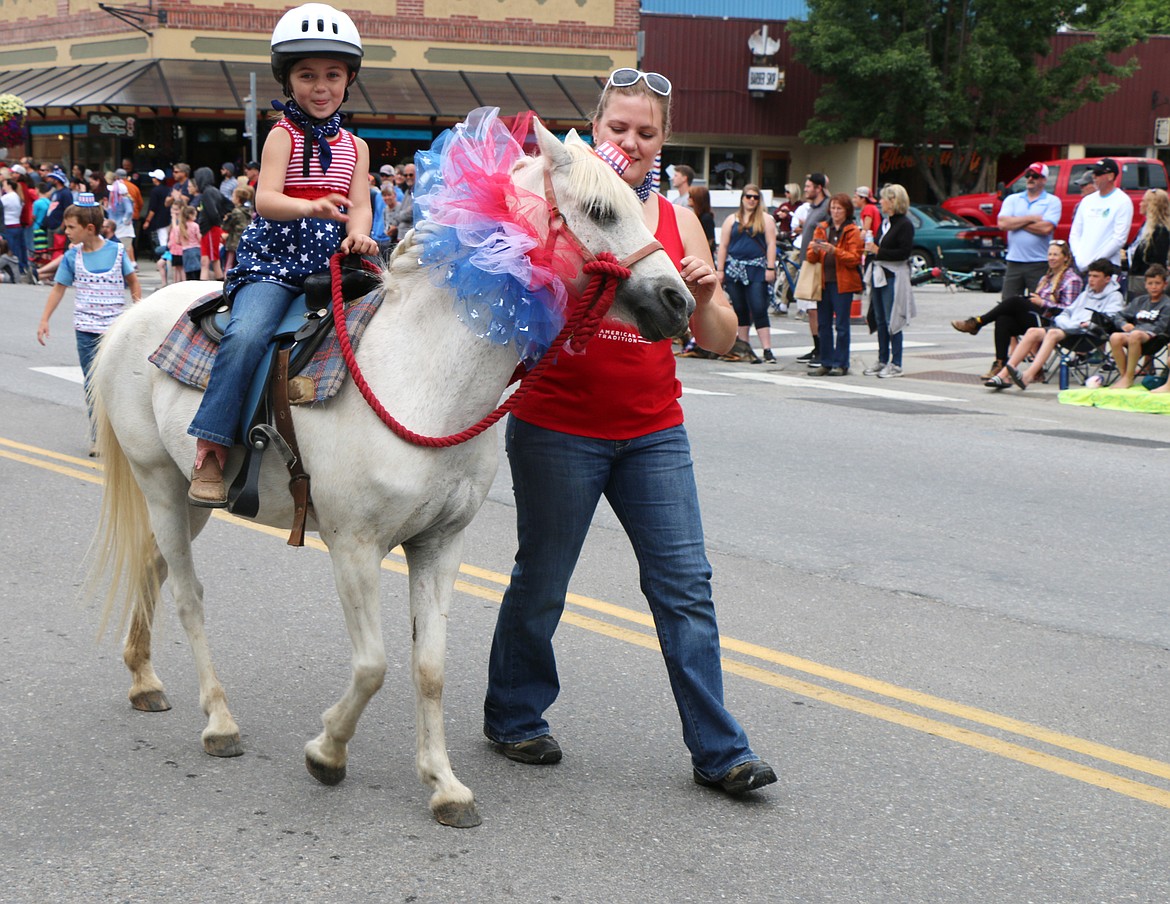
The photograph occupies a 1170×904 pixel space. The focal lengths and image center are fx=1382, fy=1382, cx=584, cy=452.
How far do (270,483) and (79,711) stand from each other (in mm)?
1300

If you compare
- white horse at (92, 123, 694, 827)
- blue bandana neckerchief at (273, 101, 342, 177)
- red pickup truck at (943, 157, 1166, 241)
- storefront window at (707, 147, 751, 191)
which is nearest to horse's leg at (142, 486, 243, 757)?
white horse at (92, 123, 694, 827)

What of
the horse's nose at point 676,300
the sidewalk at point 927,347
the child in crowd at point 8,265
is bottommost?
the sidewalk at point 927,347

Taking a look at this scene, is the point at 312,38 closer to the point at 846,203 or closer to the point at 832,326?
the point at 846,203

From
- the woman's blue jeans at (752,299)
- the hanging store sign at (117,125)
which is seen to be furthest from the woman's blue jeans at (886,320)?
the hanging store sign at (117,125)

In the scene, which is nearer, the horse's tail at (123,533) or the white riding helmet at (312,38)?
the white riding helmet at (312,38)

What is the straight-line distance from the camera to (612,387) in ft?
13.6

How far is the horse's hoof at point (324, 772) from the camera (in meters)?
4.21

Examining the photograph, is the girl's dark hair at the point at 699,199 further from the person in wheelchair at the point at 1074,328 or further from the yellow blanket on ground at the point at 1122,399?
the yellow blanket on ground at the point at 1122,399

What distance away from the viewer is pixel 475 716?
16.1 ft

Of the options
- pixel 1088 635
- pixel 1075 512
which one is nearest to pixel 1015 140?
pixel 1075 512

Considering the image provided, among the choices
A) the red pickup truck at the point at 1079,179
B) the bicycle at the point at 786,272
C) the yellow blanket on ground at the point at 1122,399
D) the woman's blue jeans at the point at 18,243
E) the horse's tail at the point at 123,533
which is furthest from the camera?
the woman's blue jeans at the point at 18,243

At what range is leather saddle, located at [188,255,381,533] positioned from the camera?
164 inches

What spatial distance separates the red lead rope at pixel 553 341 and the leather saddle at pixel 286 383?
9 centimetres

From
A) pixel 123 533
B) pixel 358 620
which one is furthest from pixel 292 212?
pixel 123 533
